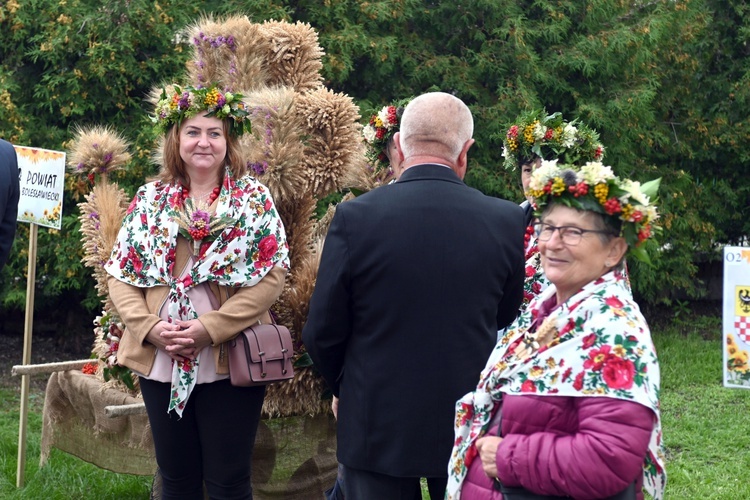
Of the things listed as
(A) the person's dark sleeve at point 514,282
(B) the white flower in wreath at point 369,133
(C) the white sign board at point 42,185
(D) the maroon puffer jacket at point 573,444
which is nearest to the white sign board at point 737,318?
(A) the person's dark sleeve at point 514,282

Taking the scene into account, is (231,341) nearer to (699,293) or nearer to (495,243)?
(495,243)

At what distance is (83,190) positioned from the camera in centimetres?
Result: 693

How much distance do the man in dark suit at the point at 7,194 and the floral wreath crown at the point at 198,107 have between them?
699 millimetres

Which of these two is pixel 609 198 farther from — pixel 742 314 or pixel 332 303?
pixel 742 314

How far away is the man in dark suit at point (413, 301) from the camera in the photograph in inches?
119

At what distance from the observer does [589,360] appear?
2.30 meters

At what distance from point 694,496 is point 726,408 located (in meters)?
1.79

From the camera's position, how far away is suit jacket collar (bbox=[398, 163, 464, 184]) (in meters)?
3.10

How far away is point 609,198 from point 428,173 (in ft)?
2.63

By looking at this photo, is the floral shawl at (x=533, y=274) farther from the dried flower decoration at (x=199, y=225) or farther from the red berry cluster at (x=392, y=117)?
the dried flower decoration at (x=199, y=225)

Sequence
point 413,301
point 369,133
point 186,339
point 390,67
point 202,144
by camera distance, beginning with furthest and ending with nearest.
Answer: point 390,67
point 369,133
point 202,144
point 186,339
point 413,301

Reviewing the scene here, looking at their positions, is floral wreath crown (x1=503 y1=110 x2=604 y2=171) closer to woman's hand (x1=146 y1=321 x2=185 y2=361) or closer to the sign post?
woman's hand (x1=146 y1=321 x2=185 y2=361)

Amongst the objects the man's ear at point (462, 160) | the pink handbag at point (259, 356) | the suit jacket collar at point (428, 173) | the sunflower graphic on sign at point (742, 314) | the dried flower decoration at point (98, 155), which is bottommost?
the pink handbag at point (259, 356)

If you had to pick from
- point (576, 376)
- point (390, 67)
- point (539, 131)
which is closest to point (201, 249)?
point (539, 131)
